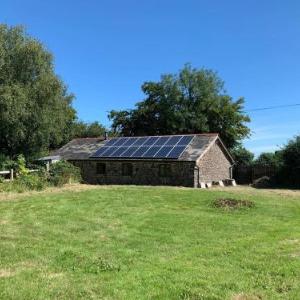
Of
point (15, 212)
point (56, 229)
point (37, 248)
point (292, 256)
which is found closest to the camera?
point (292, 256)

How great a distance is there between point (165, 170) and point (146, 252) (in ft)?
79.1

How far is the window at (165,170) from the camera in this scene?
34.1 metres

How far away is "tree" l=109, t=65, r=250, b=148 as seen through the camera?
2100 inches

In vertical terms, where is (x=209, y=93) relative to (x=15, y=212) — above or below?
above

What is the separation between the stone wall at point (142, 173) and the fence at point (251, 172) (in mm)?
9173

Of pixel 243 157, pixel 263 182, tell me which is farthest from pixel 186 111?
pixel 263 182

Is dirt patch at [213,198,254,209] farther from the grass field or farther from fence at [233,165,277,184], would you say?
fence at [233,165,277,184]

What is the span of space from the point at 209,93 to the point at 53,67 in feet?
84.1

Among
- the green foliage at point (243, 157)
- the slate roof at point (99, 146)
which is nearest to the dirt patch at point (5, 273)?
the slate roof at point (99, 146)

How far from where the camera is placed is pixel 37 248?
10695 millimetres

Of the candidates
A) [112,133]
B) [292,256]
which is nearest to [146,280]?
[292,256]

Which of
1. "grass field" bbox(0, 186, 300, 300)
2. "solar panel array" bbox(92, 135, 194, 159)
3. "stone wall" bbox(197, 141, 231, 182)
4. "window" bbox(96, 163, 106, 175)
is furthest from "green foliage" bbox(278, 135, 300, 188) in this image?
Result: "grass field" bbox(0, 186, 300, 300)

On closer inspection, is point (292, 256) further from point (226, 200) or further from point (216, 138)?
point (216, 138)

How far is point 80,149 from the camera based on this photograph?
40.7m
